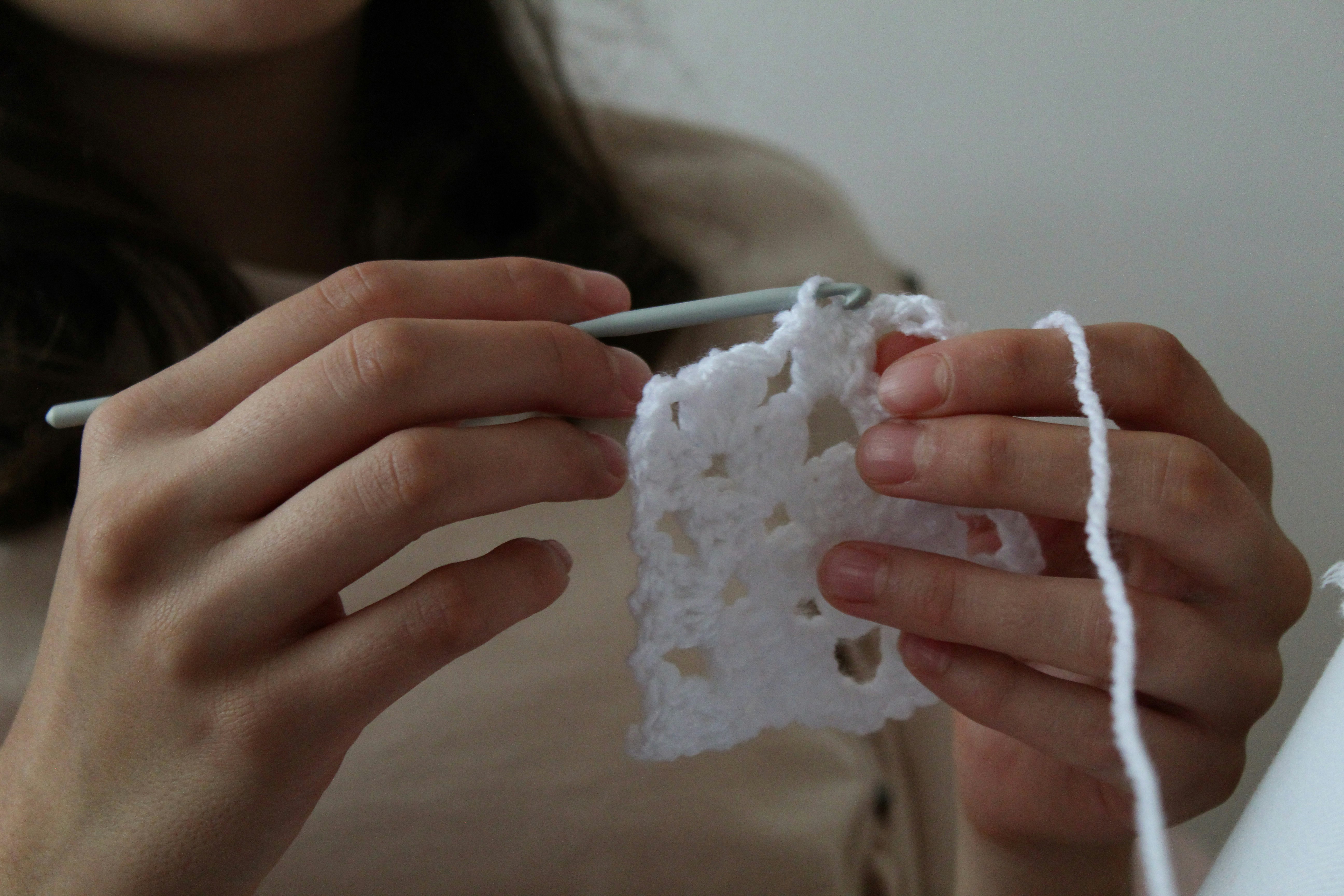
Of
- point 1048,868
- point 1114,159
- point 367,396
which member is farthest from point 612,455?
point 1114,159

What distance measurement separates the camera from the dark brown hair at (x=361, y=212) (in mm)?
719

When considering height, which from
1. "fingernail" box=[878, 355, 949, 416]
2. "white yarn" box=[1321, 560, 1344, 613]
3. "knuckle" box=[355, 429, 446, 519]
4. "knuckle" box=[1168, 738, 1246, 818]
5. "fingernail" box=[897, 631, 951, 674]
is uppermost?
"fingernail" box=[878, 355, 949, 416]

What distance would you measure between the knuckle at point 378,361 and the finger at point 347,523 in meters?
0.02

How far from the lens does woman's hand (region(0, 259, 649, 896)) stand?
411 mm

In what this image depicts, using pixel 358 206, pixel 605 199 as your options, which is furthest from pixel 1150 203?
pixel 358 206

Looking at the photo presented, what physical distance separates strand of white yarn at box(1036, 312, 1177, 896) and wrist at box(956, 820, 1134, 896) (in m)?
0.13

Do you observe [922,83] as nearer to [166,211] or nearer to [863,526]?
[863,526]

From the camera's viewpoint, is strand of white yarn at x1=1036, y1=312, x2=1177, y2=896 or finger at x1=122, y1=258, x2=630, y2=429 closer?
strand of white yarn at x1=1036, y1=312, x2=1177, y2=896

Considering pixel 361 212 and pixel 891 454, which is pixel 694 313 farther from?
pixel 361 212

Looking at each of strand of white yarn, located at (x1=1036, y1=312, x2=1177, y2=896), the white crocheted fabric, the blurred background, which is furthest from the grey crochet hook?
the blurred background

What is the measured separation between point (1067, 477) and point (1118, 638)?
0.09 m

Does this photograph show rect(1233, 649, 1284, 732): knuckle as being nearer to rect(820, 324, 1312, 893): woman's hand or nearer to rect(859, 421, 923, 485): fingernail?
rect(820, 324, 1312, 893): woman's hand

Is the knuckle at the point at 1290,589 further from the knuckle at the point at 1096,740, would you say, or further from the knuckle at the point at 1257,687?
the knuckle at the point at 1096,740

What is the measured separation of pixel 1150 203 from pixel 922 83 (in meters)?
0.29
